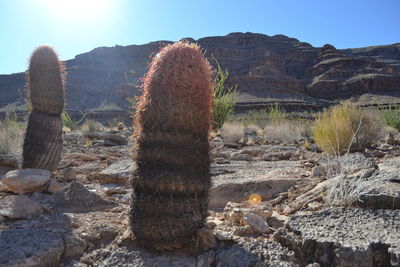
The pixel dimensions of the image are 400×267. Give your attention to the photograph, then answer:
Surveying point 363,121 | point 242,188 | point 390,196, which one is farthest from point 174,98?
point 363,121

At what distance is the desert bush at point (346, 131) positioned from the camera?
629 cm

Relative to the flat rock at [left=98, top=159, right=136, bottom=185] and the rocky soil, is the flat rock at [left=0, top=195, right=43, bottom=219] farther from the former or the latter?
the flat rock at [left=98, top=159, right=136, bottom=185]

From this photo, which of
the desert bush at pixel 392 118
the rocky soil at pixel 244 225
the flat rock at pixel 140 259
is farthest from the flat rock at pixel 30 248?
the desert bush at pixel 392 118

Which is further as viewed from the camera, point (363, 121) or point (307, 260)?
point (363, 121)

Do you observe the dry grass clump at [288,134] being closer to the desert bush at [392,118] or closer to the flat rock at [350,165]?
the desert bush at [392,118]

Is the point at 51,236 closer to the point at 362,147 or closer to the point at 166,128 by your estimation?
the point at 166,128

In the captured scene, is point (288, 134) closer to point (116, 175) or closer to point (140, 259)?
point (116, 175)

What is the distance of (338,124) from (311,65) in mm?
69274

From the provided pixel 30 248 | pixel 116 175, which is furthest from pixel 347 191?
pixel 116 175

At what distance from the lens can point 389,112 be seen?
10.9 meters

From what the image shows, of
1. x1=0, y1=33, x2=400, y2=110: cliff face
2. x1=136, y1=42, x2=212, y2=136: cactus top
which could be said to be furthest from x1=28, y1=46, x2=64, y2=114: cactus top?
x1=0, y1=33, x2=400, y2=110: cliff face

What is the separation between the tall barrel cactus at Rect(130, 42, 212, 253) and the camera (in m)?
2.64

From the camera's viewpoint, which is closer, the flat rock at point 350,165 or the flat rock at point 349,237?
the flat rock at point 349,237

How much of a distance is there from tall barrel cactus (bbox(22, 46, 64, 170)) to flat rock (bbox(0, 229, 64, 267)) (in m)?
2.76
